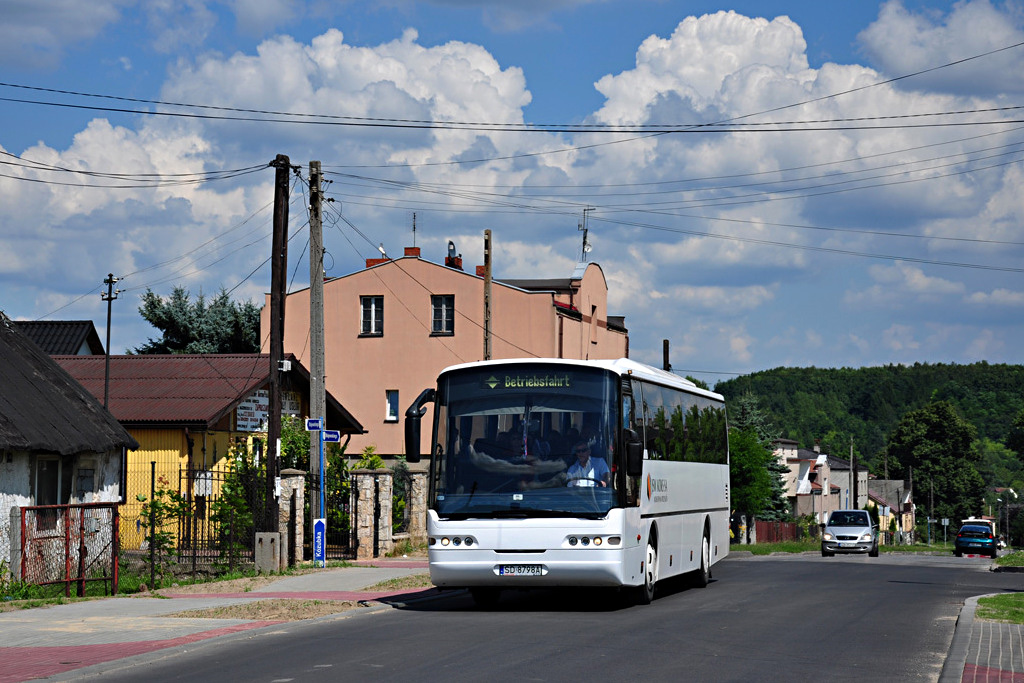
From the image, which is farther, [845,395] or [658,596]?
[845,395]

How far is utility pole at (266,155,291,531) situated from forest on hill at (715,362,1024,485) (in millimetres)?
134440

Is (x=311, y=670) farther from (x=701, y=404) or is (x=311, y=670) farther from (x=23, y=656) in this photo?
(x=701, y=404)

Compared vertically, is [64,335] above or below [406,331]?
above

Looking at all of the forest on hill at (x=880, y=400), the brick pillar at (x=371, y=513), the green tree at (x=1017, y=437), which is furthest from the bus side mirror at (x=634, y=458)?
the forest on hill at (x=880, y=400)

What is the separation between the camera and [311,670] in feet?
37.2

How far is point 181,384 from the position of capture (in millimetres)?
36656

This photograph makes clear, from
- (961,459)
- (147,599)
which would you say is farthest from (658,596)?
(961,459)

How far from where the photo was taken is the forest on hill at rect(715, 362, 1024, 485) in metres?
164

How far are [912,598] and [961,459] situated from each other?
113m

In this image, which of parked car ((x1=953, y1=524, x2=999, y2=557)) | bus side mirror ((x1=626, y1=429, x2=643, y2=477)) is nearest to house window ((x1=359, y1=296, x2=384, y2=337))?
parked car ((x1=953, y1=524, x2=999, y2=557))

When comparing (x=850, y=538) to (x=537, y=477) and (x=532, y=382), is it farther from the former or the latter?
(x=537, y=477)

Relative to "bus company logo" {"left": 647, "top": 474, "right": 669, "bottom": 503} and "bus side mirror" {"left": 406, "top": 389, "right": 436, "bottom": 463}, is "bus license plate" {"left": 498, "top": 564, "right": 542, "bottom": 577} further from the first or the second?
"bus company logo" {"left": 647, "top": 474, "right": 669, "bottom": 503}

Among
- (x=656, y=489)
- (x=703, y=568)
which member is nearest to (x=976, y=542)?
(x=703, y=568)

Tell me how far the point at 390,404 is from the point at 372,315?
3.88 m
